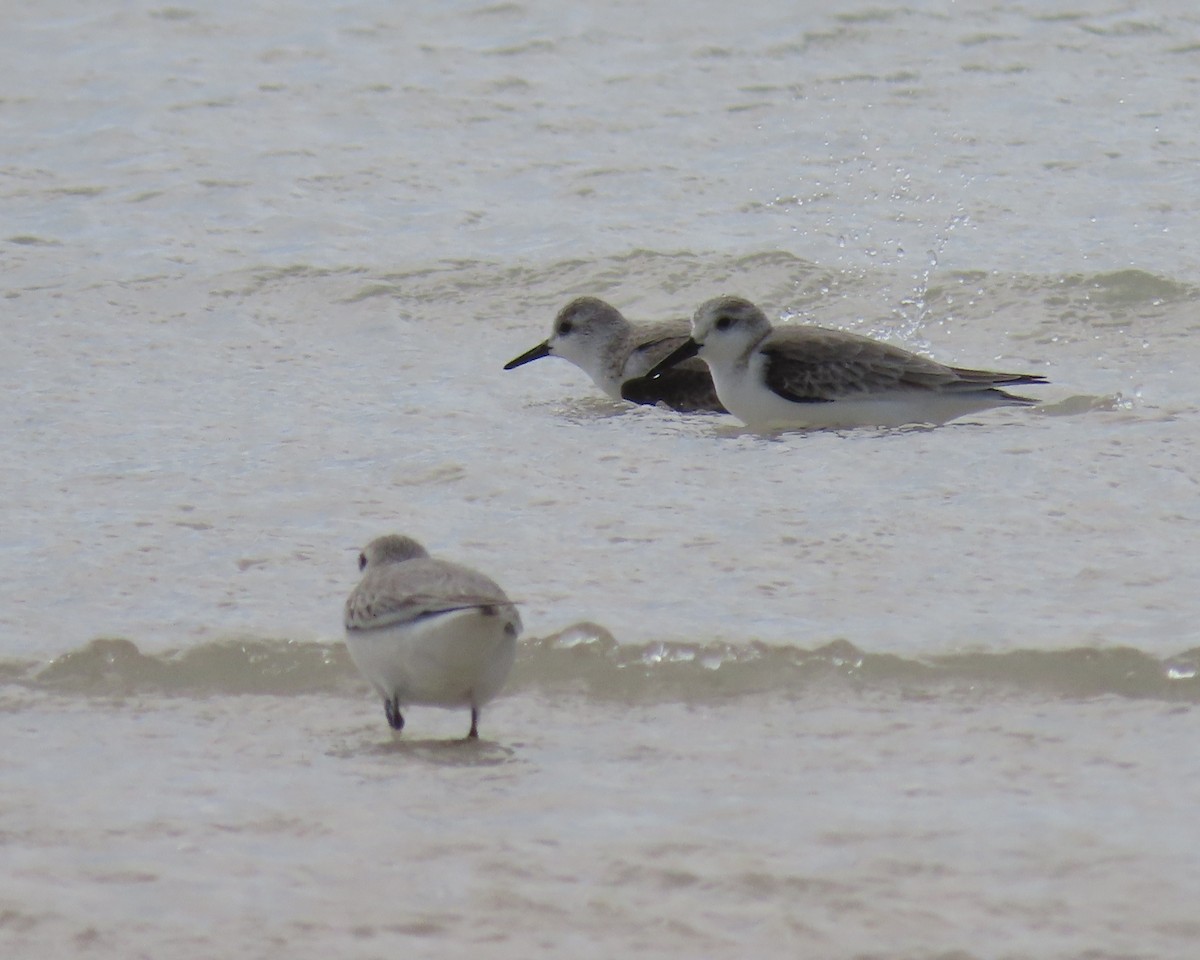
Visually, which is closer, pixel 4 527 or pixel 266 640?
pixel 266 640

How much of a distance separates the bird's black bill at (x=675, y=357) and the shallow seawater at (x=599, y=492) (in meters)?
0.34

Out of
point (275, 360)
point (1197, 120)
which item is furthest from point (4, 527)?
point (1197, 120)

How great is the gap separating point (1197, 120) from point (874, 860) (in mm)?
9037

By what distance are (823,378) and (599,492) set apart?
1656 mm

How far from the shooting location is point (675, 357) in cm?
876

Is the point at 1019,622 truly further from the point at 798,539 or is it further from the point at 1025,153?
the point at 1025,153

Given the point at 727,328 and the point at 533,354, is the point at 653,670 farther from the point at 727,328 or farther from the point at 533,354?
the point at 533,354

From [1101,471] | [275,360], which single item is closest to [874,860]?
[1101,471]

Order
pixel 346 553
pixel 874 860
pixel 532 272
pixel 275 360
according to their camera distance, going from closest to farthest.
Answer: pixel 874 860, pixel 346 553, pixel 275 360, pixel 532 272

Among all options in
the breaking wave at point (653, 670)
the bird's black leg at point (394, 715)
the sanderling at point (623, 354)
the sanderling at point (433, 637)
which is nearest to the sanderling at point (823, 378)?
the sanderling at point (623, 354)

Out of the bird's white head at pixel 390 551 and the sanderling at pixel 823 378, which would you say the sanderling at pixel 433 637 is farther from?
the sanderling at pixel 823 378

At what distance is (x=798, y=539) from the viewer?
6.34 metres

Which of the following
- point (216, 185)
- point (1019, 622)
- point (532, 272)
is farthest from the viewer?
point (216, 185)

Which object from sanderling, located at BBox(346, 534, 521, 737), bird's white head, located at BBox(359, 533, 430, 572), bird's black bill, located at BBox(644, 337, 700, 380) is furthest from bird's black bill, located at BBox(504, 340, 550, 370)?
sanderling, located at BBox(346, 534, 521, 737)
